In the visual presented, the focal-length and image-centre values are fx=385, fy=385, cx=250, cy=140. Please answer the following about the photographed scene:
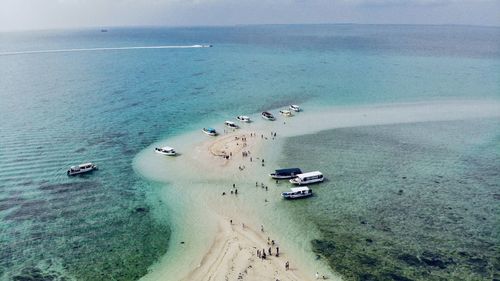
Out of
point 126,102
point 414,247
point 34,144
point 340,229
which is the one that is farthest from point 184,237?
point 126,102

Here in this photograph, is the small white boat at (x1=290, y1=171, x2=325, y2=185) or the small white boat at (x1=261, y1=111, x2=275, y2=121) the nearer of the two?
the small white boat at (x1=290, y1=171, x2=325, y2=185)

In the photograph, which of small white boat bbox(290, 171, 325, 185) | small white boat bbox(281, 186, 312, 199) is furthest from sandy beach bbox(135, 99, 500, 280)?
small white boat bbox(290, 171, 325, 185)

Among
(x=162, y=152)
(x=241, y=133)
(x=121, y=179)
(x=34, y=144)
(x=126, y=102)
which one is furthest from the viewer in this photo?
(x=126, y=102)

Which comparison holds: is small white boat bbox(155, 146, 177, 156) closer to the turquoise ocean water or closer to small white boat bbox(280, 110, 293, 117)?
the turquoise ocean water

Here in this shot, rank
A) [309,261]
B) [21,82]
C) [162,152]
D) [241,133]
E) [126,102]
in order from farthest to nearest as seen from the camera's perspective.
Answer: [21,82]
[126,102]
[241,133]
[162,152]
[309,261]

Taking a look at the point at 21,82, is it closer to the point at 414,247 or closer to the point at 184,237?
the point at 184,237

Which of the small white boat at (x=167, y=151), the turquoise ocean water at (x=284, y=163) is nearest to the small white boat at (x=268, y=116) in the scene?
the turquoise ocean water at (x=284, y=163)
